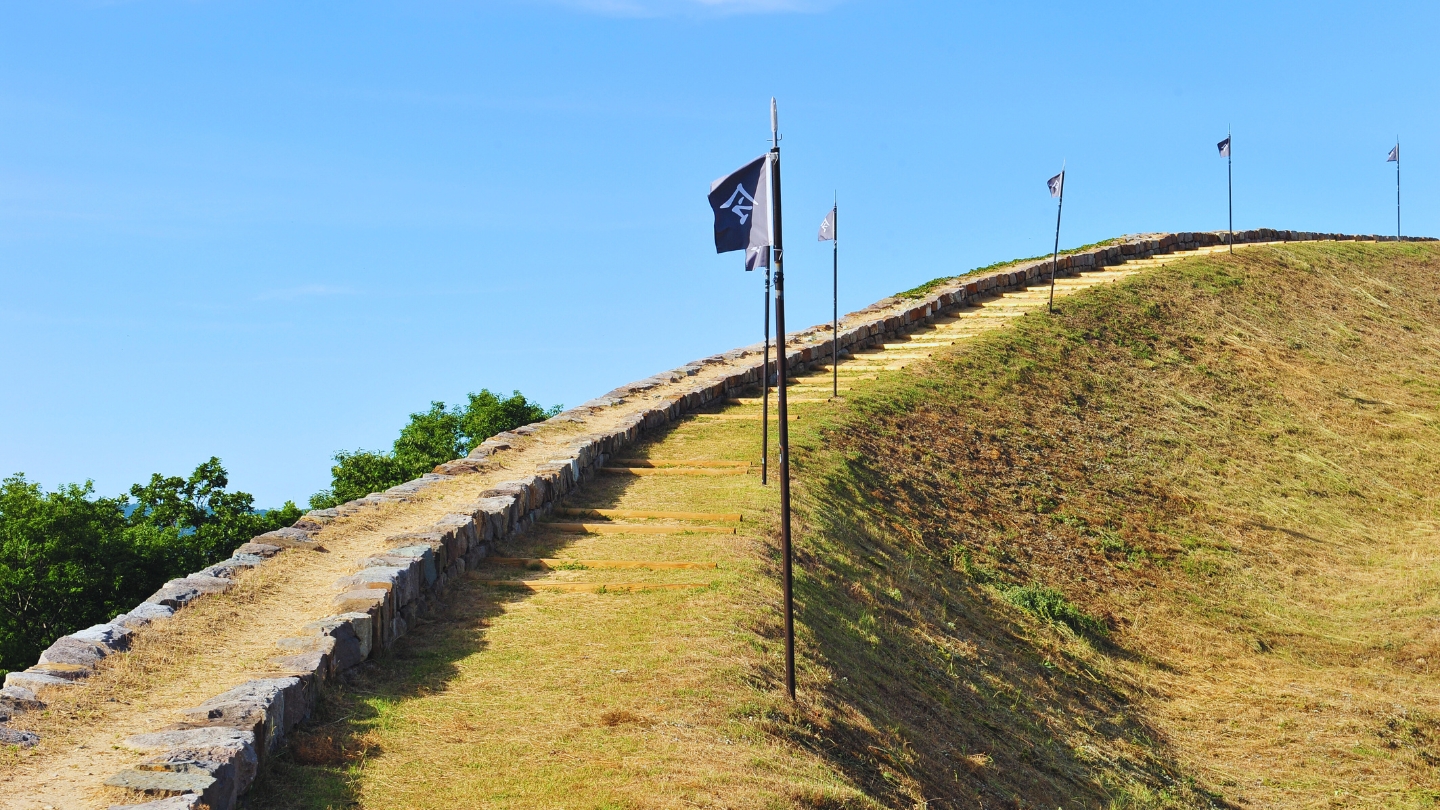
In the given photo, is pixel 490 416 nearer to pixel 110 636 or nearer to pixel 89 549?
pixel 89 549

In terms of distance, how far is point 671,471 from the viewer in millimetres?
18078

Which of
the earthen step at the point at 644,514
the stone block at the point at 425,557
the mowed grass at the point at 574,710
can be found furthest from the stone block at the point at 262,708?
the earthen step at the point at 644,514

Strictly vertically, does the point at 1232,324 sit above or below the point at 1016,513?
above

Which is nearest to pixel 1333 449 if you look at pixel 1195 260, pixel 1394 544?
pixel 1394 544

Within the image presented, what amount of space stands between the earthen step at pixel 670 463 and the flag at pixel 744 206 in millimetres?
7339

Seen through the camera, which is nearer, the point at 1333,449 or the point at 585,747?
the point at 585,747

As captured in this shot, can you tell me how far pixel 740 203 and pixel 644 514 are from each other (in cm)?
575

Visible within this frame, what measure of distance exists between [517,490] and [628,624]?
12.7ft

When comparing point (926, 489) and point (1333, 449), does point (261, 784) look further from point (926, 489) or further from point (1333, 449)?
point (1333, 449)

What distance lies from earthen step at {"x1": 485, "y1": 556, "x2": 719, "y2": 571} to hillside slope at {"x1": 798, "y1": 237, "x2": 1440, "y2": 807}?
1411 mm

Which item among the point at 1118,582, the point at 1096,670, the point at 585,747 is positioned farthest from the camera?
the point at 1118,582

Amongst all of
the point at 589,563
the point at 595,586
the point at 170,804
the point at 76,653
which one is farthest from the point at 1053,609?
the point at 170,804

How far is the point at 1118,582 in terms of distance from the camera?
752 inches

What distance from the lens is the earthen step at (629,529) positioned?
1501cm
